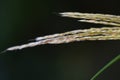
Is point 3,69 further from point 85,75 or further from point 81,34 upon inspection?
point 81,34

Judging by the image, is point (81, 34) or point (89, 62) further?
point (89, 62)

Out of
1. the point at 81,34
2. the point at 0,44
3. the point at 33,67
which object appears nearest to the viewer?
the point at 81,34

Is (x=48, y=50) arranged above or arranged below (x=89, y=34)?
below

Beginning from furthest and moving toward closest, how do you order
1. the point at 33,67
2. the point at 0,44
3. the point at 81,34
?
1. the point at 33,67
2. the point at 0,44
3. the point at 81,34

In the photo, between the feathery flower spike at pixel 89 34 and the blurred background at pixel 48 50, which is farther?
the blurred background at pixel 48 50

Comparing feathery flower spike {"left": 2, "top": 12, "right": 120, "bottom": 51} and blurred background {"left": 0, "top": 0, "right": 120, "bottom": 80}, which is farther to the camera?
blurred background {"left": 0, "top": 0, "right": 120, "bottom": 80}

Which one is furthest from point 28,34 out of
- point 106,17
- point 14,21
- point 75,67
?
point 106,17

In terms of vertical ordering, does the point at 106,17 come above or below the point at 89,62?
above

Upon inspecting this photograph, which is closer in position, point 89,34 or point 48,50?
point 89,34
